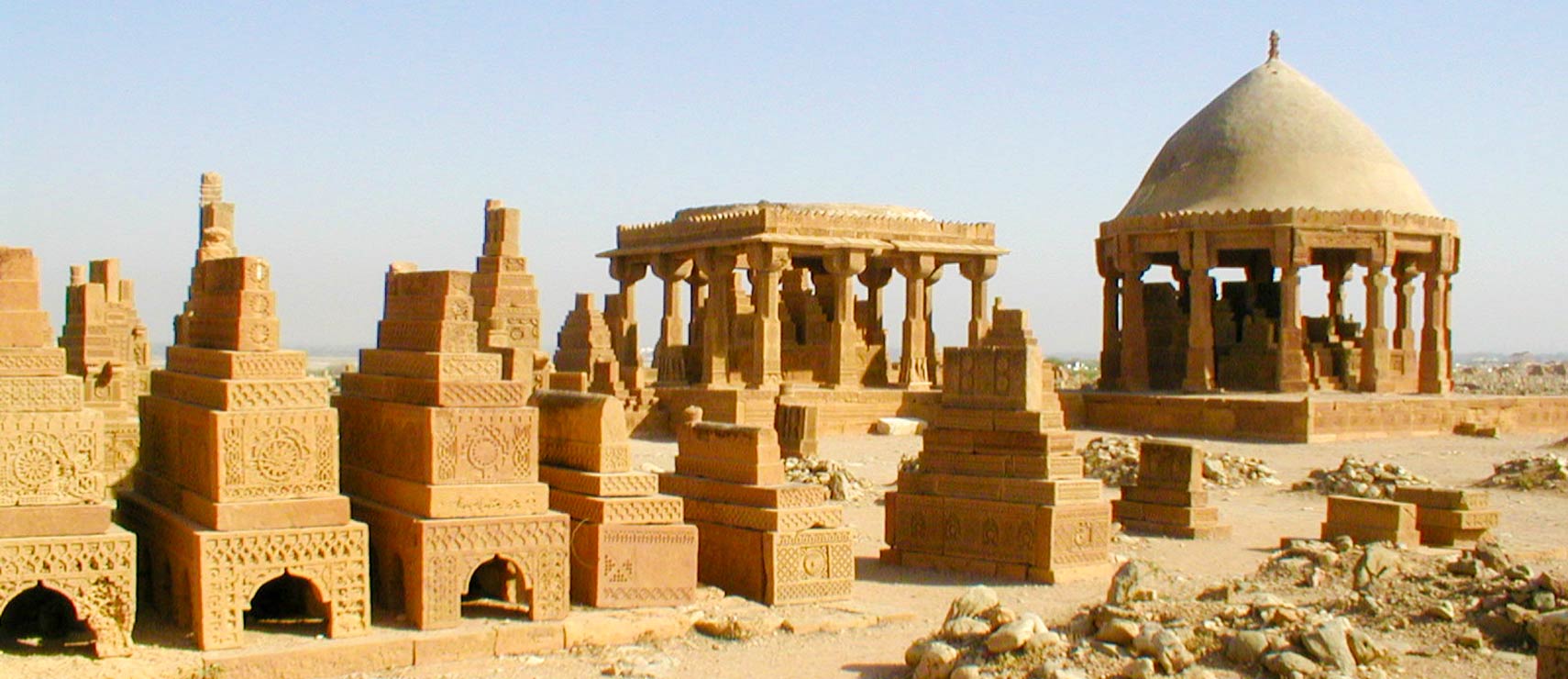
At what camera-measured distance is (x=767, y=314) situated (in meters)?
25.9

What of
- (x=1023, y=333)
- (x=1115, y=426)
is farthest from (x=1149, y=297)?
(x=1023, y=333)

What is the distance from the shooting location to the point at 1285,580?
37.8 feet

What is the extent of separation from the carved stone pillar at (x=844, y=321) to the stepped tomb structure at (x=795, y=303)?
2cm

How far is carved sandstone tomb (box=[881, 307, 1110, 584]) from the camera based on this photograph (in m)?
12.2

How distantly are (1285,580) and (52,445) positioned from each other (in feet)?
25.8

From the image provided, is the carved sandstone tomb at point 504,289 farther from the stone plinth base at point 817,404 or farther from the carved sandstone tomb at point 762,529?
the stone plinth base at point 817,404

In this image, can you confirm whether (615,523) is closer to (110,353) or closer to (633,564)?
(633,564)

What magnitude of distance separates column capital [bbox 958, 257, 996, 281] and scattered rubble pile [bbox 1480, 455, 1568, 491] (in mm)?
10471

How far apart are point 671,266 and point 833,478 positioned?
461 inches

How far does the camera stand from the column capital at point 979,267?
94.6ft

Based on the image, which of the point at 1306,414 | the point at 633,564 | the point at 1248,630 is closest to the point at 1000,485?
the point at 633,564

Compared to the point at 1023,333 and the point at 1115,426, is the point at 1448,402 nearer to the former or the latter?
the point at 1115,426

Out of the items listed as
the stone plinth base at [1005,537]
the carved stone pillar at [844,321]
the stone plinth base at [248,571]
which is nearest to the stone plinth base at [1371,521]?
the stone plinth base at [1005,537]

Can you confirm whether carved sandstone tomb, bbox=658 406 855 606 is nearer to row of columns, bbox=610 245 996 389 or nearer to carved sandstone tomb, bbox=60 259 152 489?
carved sandstone tomb, bbox=60 259 152 489
